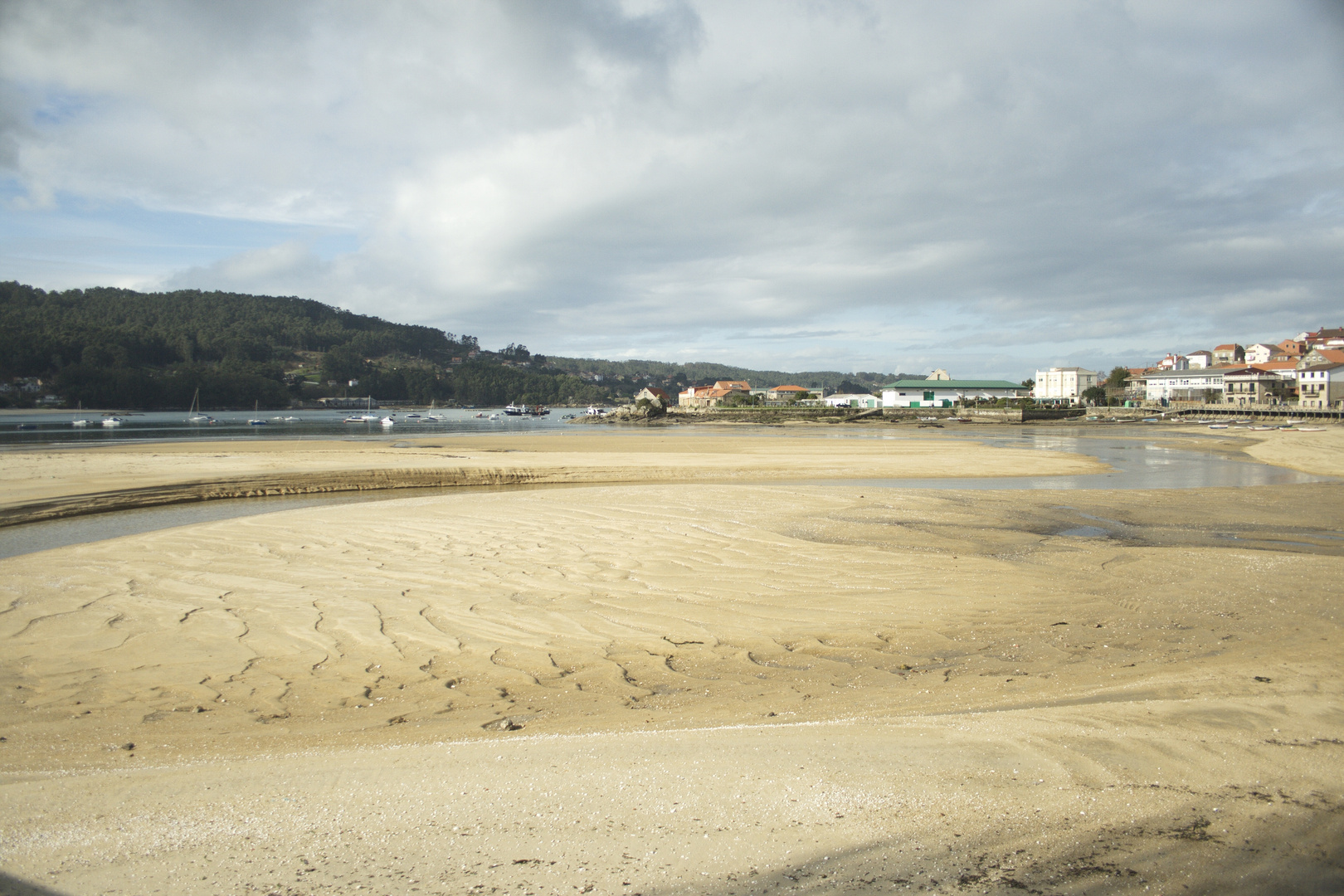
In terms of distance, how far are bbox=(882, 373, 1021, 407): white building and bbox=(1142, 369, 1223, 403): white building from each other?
19.9 meters

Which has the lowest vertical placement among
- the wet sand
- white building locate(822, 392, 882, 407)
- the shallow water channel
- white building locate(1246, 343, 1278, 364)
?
the shallow water channel

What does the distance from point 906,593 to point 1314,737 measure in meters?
3.82

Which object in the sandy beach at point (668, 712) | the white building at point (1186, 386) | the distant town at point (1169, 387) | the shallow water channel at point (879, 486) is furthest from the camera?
the white building at point (1186, 386)

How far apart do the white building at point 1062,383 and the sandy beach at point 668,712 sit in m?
126

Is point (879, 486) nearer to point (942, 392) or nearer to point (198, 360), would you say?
point (942, 392)

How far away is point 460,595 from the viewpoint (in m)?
7.37

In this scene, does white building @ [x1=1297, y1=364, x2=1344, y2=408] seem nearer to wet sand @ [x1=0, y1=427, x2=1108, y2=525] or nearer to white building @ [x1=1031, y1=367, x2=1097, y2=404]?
white building @ [x1=1031, y1=367, x2=1097, y2=404]

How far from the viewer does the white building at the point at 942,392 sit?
349 feet

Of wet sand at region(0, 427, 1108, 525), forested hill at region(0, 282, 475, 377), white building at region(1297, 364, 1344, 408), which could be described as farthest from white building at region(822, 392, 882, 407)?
forested hill at region(0, 282, 475, 377)

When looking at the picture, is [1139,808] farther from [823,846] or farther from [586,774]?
[586,774]

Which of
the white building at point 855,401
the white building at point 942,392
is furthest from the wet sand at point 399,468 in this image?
the white building at point 855,401

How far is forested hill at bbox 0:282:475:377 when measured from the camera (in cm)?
10550

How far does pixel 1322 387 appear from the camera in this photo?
79.6 metres

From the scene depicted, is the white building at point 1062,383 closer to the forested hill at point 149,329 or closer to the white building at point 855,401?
the white building at point 855,401
